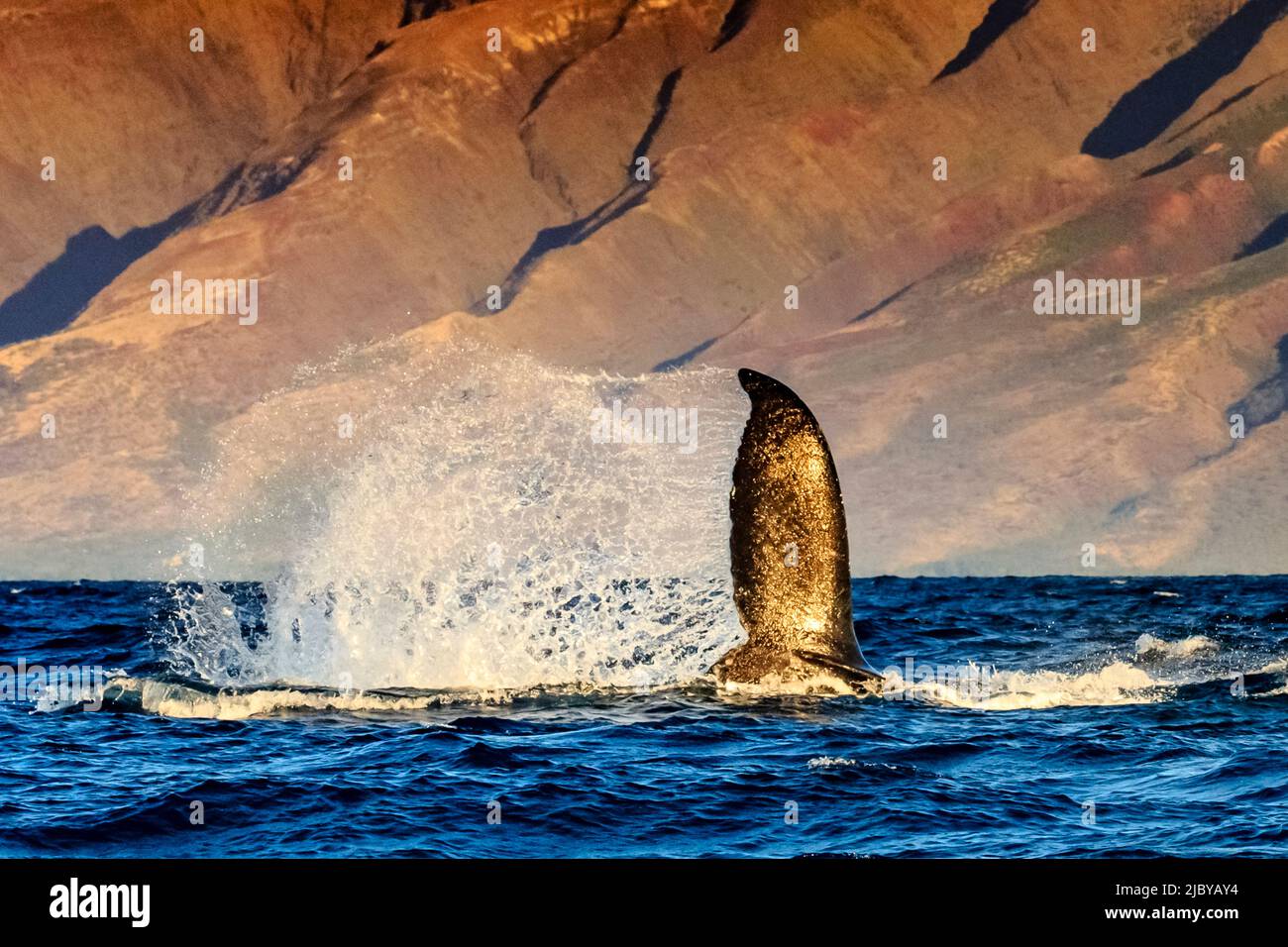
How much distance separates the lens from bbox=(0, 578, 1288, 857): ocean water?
10789 millimetres

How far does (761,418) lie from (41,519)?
138 m

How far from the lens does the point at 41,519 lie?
142 m

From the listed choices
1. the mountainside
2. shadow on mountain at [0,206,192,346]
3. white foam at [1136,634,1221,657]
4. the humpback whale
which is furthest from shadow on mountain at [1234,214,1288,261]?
the humpback whale

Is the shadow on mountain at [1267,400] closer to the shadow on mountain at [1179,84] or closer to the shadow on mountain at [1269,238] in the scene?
the shadow on mountain at [1269,238]

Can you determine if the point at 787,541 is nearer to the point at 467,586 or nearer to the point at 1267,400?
the point at 467,586

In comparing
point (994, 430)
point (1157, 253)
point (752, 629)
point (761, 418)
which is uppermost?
point (1157, 253)

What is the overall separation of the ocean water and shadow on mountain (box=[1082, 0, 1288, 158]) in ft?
599

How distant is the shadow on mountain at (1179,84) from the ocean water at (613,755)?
18250 centimetres

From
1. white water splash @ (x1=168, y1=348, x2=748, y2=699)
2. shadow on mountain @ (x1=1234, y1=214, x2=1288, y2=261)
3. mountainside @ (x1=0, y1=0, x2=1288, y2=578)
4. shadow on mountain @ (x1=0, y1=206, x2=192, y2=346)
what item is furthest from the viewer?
shadow on mountain @ (x1=0, y1=206, x2=192, y2=346)

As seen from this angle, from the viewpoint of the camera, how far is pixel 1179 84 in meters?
195

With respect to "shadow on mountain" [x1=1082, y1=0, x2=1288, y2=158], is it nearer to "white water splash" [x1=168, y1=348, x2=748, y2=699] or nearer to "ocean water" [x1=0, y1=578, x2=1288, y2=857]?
"ocean water" [x1=0, y1=578, x2=1288, y2=857]

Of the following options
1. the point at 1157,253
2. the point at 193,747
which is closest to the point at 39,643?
the point at 193,747
